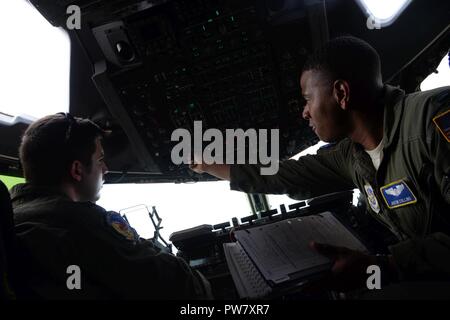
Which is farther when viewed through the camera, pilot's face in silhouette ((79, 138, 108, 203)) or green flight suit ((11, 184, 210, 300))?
pilot's face in silhouette ((79, 138, 108, 203))

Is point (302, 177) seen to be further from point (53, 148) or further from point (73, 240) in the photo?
point (53, 148)

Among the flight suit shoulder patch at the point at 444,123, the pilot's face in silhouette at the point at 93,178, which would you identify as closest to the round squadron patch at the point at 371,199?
the flight suit shoulder patch at the point at 444,123

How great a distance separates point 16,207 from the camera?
99cm

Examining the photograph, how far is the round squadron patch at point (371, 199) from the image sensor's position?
1.16 m

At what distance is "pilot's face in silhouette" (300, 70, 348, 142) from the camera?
1126 mm

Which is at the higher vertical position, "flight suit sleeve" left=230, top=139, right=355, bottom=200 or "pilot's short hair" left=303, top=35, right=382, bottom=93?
"pilot's short hair" left=303, top=35, right=382, bottom=93

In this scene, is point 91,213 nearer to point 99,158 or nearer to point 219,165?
point 99,158

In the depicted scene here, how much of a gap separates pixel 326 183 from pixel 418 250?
2.03 feet

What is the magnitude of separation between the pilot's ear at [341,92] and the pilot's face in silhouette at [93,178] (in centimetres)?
111

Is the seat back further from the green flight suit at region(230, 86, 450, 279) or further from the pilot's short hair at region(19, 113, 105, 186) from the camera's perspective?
the green flight suit at region(230, 86, 450, 279)

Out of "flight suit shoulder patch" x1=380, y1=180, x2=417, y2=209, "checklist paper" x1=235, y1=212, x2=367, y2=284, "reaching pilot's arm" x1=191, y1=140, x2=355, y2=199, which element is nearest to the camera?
"checklist paper" x1=235, y1=212, x2=367, y2=284

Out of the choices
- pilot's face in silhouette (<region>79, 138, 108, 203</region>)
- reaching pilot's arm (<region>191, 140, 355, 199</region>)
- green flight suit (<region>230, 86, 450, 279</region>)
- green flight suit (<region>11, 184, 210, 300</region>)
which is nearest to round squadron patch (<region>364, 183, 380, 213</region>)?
green flight suit (<region>230, 86, 450, 279</region>)

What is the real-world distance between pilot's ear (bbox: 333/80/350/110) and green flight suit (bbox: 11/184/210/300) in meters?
0.89
